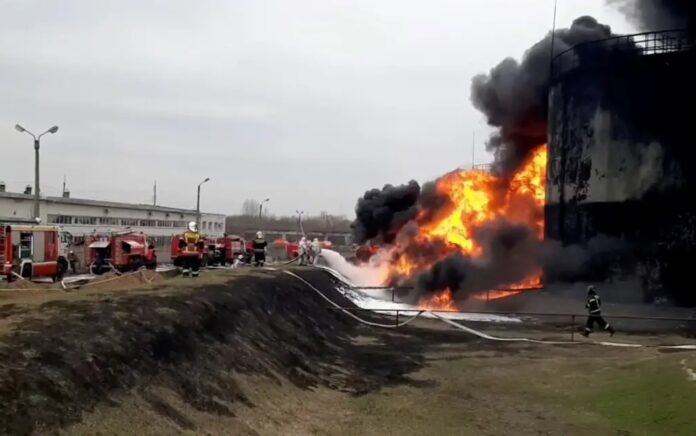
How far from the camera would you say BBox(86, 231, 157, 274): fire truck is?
101 feet

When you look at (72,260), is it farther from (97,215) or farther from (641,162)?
(97,215)

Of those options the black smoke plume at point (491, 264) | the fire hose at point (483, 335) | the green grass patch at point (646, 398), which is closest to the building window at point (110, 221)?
the black smoke plume at point (491, 264)

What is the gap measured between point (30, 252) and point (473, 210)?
25.1 metres

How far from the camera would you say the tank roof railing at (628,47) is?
31031 millimetres

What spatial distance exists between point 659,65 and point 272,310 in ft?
70.2

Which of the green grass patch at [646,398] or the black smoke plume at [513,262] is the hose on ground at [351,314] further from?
the green grass patch at [646,398]

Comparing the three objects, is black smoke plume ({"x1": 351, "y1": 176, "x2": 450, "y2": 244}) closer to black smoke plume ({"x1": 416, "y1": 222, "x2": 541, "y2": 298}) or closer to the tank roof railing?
black smoke plume ({"x1": 416, "y1": 222, "x2": 541, "y2": 298})

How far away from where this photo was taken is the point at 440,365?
18.8 meters

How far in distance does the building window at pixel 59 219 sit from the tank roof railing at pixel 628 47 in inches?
1728

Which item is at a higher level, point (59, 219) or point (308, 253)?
point (59, 219)

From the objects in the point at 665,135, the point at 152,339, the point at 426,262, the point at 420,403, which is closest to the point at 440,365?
the point at 420,403

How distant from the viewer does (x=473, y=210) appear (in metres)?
40.7

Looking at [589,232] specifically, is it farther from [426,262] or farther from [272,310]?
[272,310]

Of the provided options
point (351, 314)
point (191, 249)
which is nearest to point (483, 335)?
point (351, 314)
